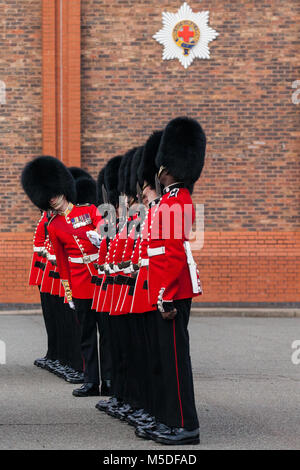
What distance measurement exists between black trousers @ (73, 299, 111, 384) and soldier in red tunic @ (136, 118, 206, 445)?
184 centimetres

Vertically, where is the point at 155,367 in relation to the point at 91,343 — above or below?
above

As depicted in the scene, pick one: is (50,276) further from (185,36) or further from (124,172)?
(185,36)

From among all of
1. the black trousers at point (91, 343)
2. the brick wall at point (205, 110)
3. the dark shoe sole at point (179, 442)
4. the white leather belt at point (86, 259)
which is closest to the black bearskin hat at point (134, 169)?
the white leather belt at point (86, 259)

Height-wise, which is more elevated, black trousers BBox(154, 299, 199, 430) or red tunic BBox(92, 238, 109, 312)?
red tunic BBox(92, 238, 109, 312)

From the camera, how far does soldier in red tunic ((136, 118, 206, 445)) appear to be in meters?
5.79

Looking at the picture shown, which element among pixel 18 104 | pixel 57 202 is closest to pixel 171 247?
pixel 57 202

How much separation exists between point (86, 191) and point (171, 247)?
3955 millimetres

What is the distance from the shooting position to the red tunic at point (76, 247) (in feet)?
26.5

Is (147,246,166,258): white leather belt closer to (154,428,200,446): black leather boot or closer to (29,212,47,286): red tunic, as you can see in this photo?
(154,428,200,446): black leather boot

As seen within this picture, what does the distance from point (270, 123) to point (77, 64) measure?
373 cm

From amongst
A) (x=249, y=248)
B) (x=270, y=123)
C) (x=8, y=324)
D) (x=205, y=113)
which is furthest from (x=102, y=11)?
(x=8, y=324)

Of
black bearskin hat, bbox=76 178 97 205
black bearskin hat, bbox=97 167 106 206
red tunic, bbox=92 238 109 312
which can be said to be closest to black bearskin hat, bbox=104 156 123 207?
black bearskin hat, bbox=97 167 106 206

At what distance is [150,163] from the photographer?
6789 mm

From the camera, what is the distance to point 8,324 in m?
14.1
